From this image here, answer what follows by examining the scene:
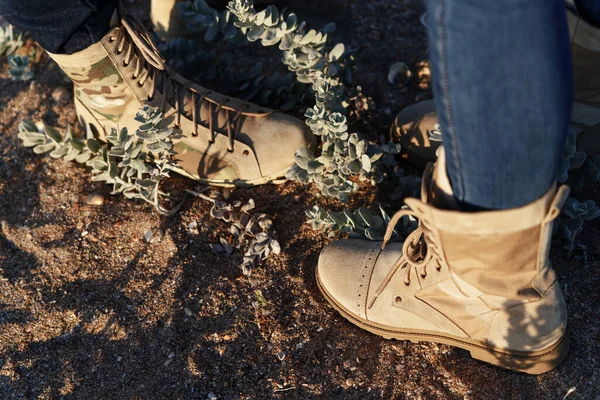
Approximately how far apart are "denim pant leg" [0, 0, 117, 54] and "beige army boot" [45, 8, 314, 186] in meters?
0.22

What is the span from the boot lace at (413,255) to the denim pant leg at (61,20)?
1113mm

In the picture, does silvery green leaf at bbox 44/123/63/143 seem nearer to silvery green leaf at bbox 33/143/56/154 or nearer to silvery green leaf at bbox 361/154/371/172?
silvery green leaf at bbox 33/143/56/154

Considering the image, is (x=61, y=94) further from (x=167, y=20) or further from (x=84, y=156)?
(x=167, y=20)

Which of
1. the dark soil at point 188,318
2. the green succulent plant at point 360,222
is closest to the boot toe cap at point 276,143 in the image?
the dark soil at point 188,318

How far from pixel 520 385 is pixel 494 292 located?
42 cm

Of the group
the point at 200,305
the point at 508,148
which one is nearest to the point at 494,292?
the point at 508,148

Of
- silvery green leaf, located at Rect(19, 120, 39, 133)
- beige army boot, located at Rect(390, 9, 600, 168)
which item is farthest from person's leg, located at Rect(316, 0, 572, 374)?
silvery green leaf, located at Rect(19, 120, 39, 133)

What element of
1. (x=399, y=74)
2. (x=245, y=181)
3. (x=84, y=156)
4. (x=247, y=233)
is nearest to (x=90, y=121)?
(x=84, y=156)

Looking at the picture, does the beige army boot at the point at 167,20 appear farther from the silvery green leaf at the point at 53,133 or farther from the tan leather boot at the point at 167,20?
the silvery green leaf at the point at 53,133

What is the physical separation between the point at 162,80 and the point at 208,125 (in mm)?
237

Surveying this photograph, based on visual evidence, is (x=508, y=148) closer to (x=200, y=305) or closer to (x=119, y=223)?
(x=200, y=305)

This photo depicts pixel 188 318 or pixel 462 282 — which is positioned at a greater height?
pixel 462 282

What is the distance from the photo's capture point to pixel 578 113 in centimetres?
195

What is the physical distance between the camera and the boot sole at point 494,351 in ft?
5.29
